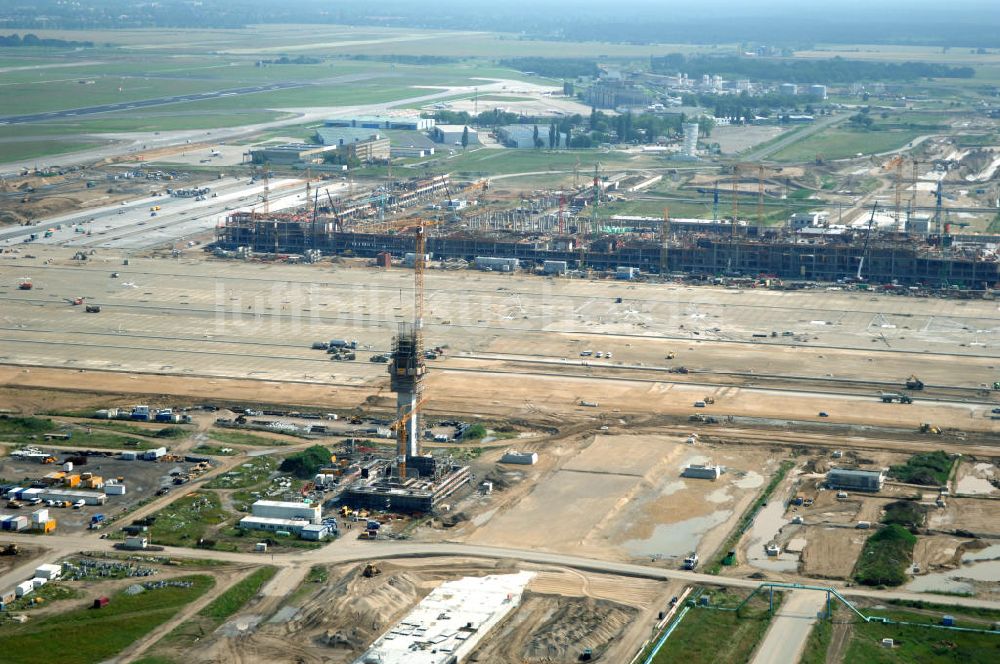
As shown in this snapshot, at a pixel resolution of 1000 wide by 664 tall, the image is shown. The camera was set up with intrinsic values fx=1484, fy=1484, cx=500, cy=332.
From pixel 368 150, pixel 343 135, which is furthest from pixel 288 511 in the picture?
pixel 343 135

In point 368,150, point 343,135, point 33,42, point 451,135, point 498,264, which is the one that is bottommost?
point 498,264

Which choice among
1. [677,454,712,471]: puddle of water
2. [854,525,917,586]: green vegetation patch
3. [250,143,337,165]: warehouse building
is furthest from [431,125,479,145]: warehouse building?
[854,525,917,586]: green vegetation patch

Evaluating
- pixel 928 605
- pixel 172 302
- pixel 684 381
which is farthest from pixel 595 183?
pixel 928 605

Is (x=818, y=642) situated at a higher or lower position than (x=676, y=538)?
higher

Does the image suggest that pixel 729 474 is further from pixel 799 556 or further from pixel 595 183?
pixel 595 183

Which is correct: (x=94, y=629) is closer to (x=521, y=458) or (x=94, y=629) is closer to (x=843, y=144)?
(x=521, y=458)

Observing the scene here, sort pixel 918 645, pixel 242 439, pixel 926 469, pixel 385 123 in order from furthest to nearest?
pixel 385 123 → pixel 242 439 → pixel 926 469 → pixel 918 645
